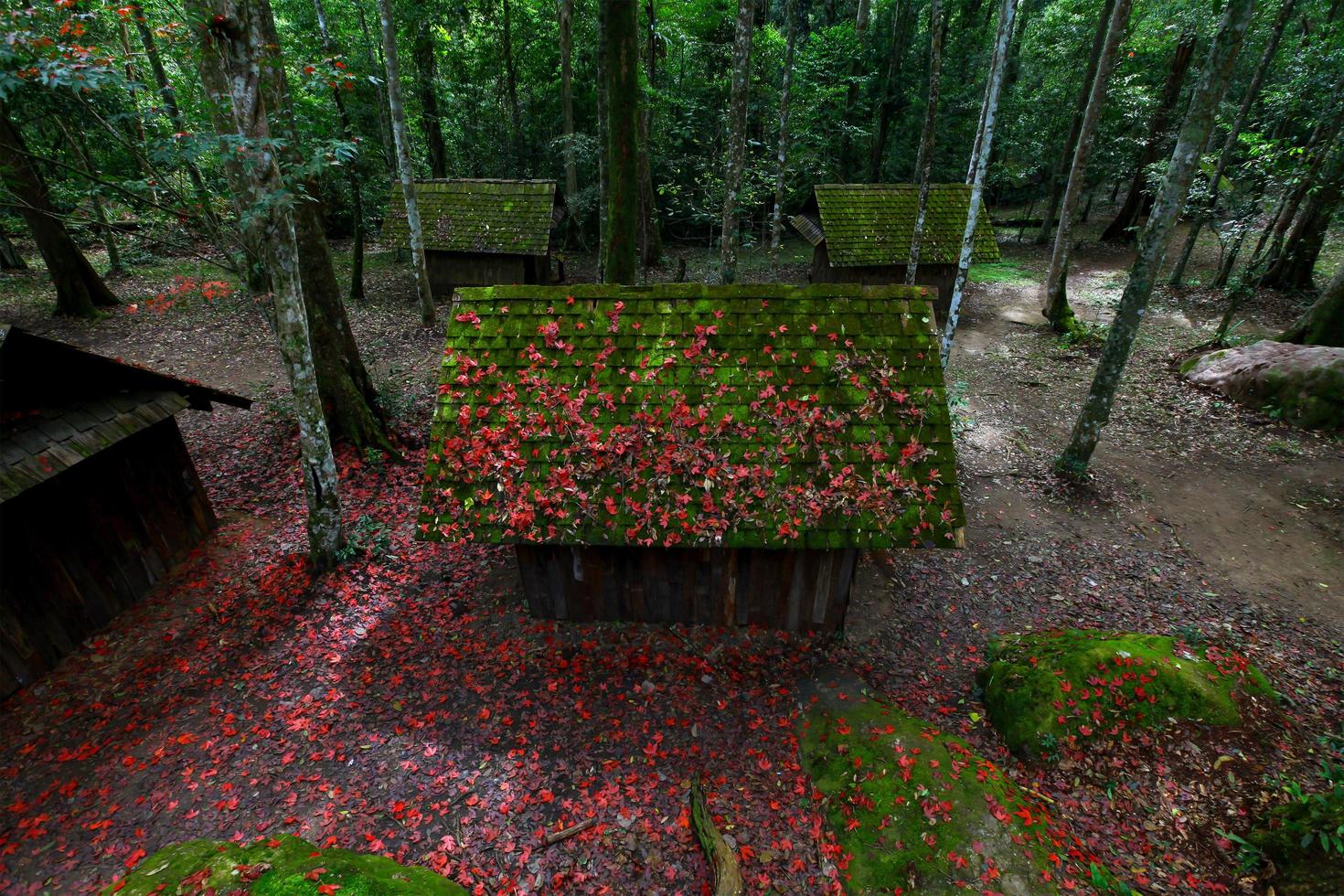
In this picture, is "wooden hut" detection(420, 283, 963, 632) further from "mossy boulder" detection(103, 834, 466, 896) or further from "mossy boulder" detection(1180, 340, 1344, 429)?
"mossy boulder" detection(1180, 340, 1344, 429)

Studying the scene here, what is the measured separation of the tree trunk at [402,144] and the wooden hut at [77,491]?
1001 centimetres

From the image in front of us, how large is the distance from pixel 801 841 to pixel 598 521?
3.75m

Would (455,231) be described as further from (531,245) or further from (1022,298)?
(1022,298)

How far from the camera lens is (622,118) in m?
10.2

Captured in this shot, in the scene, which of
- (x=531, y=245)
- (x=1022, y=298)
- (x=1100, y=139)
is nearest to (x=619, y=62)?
(x=531, y=245)

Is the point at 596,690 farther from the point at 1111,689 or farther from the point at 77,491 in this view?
the point at 77,491

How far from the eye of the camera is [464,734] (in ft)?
20.5

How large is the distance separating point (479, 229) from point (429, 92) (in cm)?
1040

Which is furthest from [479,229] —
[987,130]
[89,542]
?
[987,130]

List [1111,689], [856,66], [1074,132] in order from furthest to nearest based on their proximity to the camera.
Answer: [856,66] < [1074,132] < [1111,689]

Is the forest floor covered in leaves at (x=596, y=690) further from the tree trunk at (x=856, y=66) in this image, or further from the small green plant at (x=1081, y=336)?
the tree trunk at (x=856, y=66)

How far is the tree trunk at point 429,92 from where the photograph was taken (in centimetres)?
2414

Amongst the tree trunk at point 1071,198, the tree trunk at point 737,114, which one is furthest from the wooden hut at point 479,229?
the tree trunk at point 1071,198

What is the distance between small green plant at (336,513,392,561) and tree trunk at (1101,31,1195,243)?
2887 cm
